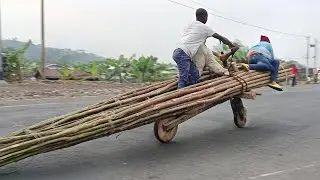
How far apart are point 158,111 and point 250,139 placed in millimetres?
1989

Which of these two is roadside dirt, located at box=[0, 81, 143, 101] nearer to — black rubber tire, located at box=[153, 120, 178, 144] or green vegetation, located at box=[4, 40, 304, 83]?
→ green vegetation, located at box=[4, 40, 304, 83]

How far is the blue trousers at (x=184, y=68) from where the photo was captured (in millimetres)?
6465

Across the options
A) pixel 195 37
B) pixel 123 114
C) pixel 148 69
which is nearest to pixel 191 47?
pixel 195 37

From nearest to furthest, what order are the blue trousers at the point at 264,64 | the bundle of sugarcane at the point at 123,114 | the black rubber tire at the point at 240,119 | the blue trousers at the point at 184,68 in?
the bundle of sugarcane at the point at 123,114 → the blue trousers at the point at 184,68 → the blue trousers at the point at 264,64 → the black rubber tire at the point at 240,119

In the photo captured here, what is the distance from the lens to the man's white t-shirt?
21.5ft

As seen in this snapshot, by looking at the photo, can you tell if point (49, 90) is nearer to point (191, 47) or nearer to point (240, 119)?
point (240, 119)

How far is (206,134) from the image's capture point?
286 inches

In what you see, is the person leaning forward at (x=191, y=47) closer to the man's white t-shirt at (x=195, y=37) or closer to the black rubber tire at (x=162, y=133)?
the man's white t-shirt at (x=195, y=37)

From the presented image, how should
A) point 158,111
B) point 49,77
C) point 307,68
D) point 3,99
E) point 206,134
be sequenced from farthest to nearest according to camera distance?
1. point 307,68
2. point 49,77
3. point 3,99
4. point 206,134
5. point 158,111

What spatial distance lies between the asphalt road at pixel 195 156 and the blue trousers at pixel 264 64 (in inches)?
38.8

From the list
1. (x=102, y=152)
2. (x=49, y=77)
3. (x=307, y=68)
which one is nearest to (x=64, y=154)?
(x=102, y=152)

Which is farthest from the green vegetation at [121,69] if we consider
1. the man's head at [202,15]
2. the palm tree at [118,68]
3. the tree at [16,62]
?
the man's head at [202,15]

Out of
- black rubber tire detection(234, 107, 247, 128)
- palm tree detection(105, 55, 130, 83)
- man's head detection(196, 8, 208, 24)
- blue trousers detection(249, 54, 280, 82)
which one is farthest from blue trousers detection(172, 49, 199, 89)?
palm tree detection(105, 55, 130, 83)

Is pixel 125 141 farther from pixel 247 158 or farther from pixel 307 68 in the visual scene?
pixel 307 68
